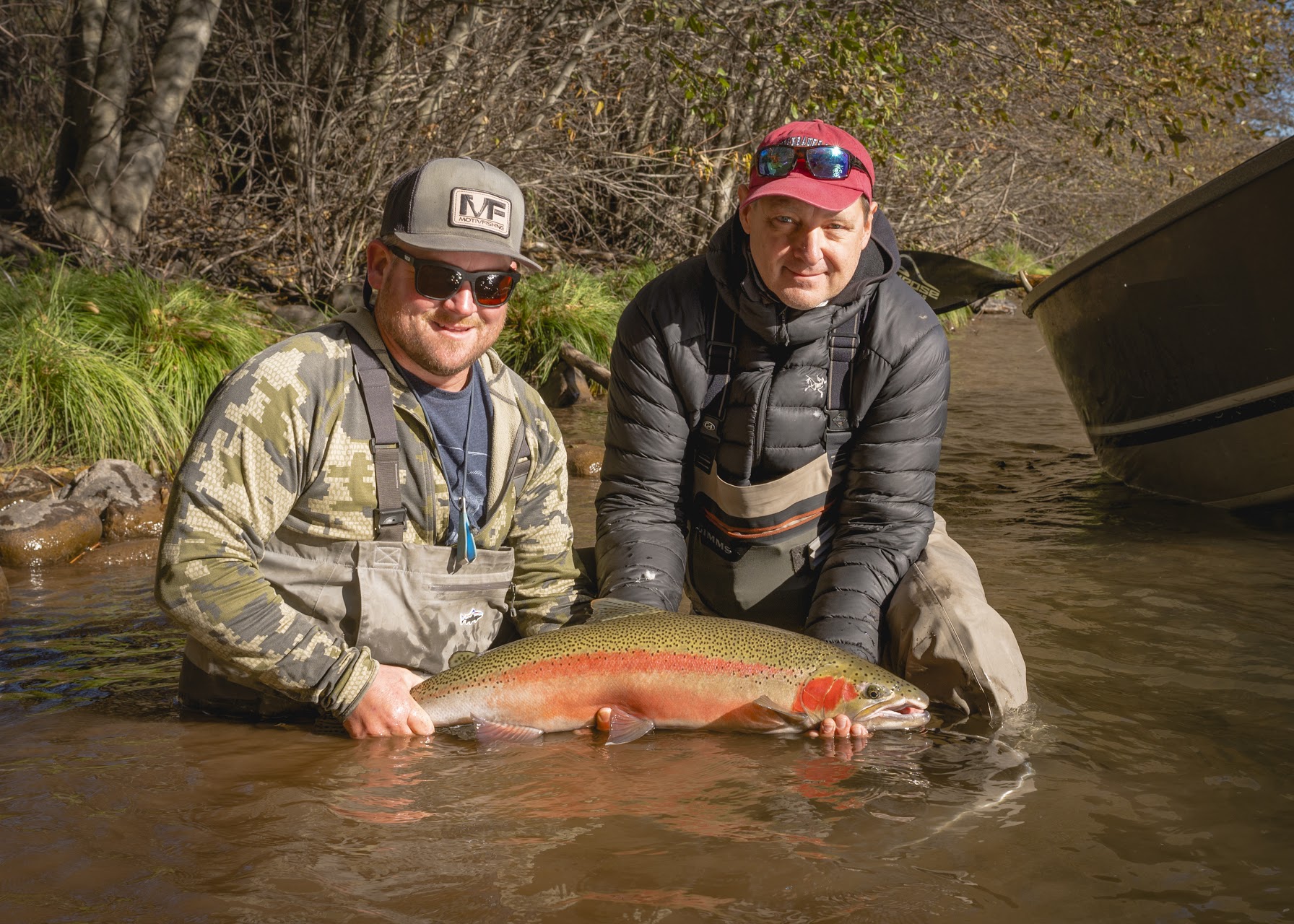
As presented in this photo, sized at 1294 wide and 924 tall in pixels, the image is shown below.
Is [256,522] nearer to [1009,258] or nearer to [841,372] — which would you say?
[841,372]

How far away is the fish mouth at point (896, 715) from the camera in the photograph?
3.60 meters

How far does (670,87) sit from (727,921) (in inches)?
443

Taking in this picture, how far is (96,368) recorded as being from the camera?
701 centimetres

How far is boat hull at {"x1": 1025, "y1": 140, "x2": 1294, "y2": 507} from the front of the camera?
6.37 metres

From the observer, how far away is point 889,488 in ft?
13.5

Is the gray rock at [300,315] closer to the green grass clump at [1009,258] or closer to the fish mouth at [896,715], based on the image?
the fish mouth at [896,715]

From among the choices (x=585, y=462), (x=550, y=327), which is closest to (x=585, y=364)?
(x=550, y=327)

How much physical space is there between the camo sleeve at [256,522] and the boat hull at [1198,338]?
16.9 ft

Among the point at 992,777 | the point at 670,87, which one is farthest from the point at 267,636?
the point at 670,87

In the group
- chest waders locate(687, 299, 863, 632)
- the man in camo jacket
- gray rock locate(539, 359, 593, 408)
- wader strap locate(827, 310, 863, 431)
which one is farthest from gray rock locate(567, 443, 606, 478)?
the man in camo jacket

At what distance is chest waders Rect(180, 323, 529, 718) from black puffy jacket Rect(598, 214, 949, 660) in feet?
1.69

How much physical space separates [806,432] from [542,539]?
101 cm

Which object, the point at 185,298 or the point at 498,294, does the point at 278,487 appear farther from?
the point at 185,298

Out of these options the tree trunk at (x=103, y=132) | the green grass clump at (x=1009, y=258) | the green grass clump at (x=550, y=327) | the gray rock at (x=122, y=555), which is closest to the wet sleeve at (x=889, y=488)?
the gray rock at (x=122, y=555)
